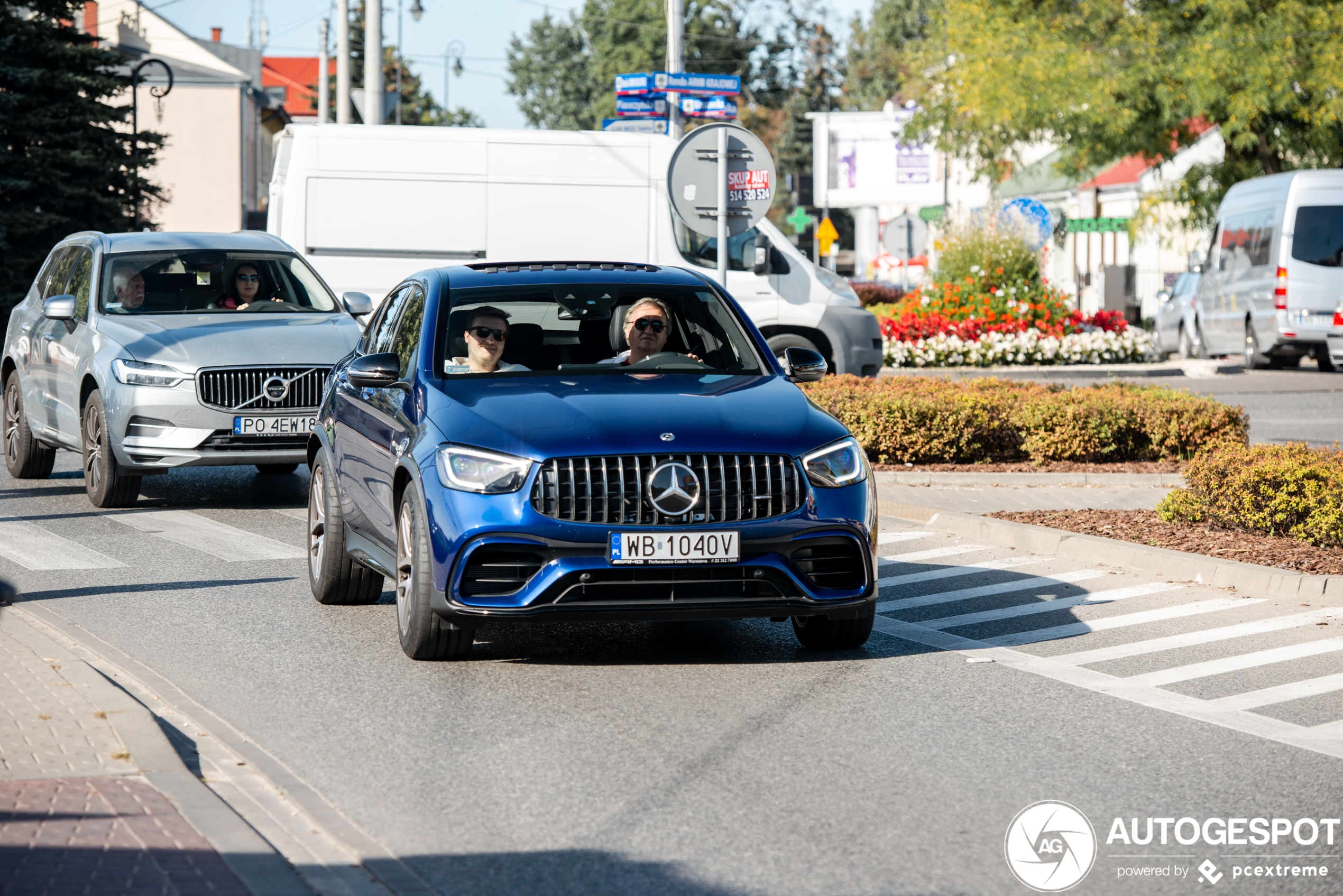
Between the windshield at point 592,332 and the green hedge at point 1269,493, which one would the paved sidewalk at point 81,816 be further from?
the green hedge at point 1269,493

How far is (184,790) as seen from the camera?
5391 millimetres

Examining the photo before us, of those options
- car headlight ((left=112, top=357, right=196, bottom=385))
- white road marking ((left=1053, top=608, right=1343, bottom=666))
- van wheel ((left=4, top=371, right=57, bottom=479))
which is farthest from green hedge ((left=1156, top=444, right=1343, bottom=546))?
van wheel ((left=4, top=371, right=57, bottom=479))

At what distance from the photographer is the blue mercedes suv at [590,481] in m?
7.01

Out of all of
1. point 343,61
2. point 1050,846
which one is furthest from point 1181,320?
point 1050,846

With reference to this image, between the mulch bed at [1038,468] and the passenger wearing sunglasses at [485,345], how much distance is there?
6.48m

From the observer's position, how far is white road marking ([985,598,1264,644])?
27.4 feet

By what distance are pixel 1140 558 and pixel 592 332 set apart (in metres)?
3.59

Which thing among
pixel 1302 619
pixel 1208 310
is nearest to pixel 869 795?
pixel 1302 619

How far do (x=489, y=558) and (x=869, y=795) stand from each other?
2016 mm

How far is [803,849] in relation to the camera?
502 cm

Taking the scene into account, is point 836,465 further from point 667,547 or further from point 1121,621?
point 1121,621

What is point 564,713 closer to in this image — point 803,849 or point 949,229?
point 803,849

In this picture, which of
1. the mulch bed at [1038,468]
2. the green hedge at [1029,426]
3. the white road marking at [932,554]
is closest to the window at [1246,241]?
the green hedge at [1029,426]

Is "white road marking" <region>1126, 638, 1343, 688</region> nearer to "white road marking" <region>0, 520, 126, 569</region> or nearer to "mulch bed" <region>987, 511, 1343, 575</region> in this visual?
"mulch bed" <region>987, 511, 1343, 575</region>
